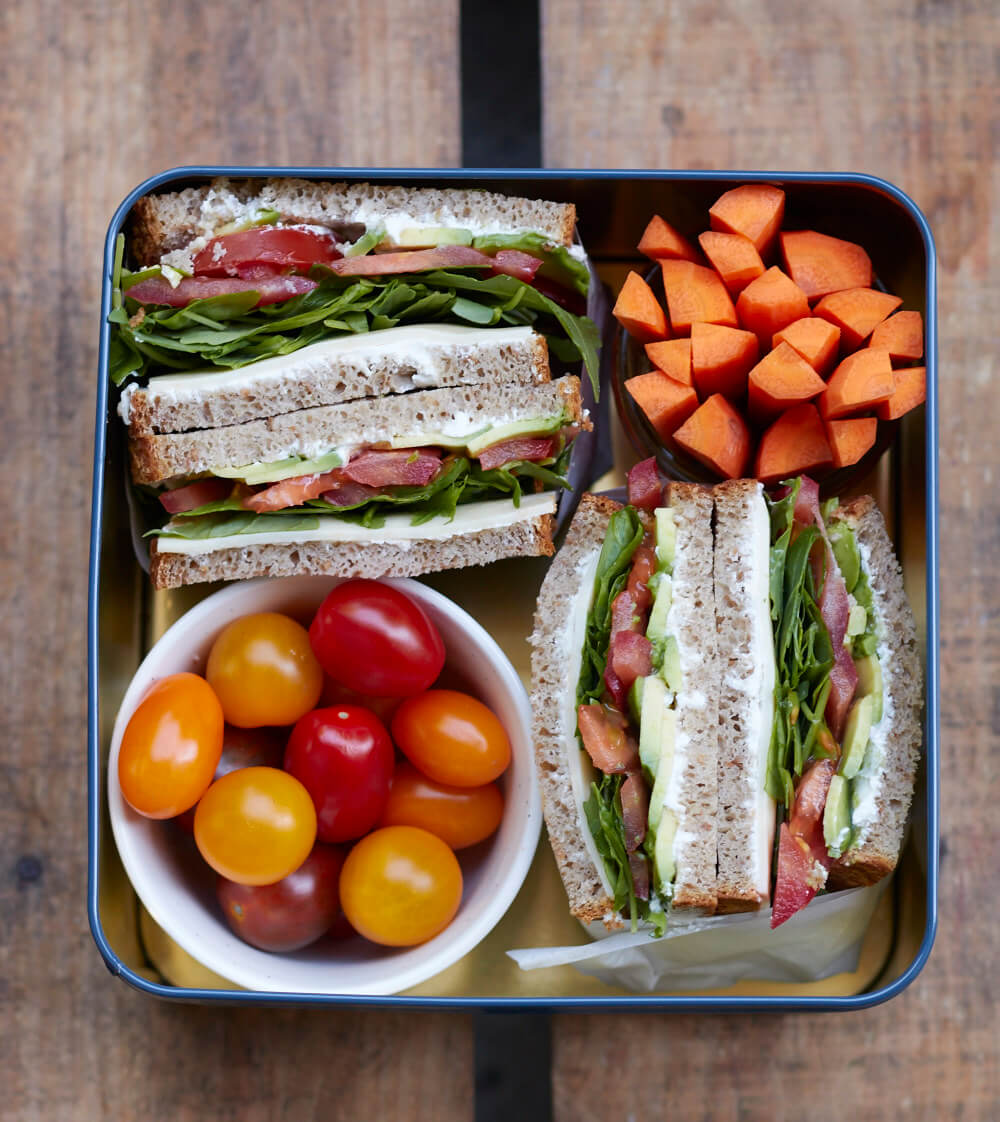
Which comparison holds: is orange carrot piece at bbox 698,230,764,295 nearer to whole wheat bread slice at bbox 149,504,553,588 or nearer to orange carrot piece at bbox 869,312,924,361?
orange carrot piece at bbox 869,312,924,361

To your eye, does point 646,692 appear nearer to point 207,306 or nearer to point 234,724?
point 234,724

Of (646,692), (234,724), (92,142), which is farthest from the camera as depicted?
(92,142)

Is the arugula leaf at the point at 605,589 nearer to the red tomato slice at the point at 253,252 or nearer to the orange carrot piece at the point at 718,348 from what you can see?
the orange carrot piece at the point at 718,348

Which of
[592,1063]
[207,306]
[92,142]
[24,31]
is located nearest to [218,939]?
[592,1063]

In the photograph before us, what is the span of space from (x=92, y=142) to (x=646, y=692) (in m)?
1.13

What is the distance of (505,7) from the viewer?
5.55 feet

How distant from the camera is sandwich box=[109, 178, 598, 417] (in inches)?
55.7

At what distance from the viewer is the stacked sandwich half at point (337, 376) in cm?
142

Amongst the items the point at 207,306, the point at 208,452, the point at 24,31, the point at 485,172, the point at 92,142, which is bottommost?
the point at 208,452

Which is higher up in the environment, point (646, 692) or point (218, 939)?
point (646, 692)

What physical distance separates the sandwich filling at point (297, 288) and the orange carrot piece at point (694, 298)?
0.46 ft

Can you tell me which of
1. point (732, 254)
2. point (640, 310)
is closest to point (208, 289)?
point (640, 310)

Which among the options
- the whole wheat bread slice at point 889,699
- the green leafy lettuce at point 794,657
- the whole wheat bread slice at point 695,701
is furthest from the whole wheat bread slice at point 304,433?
the whole wheat bread slice at point 889,699

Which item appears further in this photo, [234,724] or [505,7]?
[505,7]
